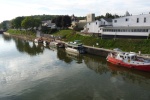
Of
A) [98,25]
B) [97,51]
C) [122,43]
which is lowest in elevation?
[97,51]

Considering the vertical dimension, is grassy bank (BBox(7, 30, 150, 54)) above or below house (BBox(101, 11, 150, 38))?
below

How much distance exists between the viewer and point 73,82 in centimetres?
3356

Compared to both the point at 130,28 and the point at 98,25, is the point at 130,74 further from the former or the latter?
the point at 98,25

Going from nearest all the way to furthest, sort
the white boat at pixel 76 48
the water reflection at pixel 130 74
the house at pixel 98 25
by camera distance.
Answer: the water reflection at pixel 130 74 < the white boat at pixel 76 48 < the house at pixel 98 25

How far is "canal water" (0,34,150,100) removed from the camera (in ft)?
92.2

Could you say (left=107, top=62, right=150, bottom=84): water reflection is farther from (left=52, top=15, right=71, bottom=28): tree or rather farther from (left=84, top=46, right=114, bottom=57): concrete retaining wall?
(left=52, top=15, right=71, bottom=28): tree

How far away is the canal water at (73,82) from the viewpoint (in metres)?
28.1

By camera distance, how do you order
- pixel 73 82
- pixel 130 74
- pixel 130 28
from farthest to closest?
1. pixel 130 28
2. pixel 130 74
3. pixel 73 82

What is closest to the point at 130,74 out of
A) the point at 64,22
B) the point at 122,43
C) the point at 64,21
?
the point at 122,43

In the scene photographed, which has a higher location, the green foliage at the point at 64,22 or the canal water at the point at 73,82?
the green foliage at the point at 64,22

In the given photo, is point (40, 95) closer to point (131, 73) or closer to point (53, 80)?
point (53, 80)

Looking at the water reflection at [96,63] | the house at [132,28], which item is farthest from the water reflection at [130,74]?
the house at [132,28]

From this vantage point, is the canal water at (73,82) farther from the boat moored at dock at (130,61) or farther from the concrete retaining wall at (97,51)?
the concrete retaining wall at (97,51)

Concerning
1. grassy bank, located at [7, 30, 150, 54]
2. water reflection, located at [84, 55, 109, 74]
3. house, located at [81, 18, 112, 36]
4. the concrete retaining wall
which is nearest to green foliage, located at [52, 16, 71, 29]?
house, located at [81, 18, 112, 36]
